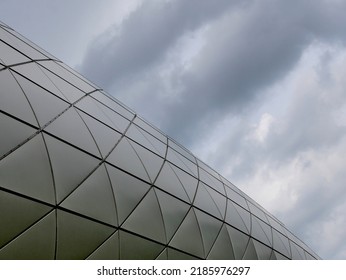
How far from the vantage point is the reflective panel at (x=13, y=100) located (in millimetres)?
13881

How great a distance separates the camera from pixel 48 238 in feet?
43.4

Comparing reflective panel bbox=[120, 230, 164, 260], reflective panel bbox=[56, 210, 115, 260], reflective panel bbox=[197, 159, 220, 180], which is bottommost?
reflective panel bbox=[56, 210, 115, 260]

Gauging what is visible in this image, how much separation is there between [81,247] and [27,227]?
2501mm

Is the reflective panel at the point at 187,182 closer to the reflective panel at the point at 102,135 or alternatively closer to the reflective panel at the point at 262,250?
the reflective panel at the point at 102,135

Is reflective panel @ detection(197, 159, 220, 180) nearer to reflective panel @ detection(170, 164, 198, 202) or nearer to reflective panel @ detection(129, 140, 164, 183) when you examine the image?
reflective panel @ detection(170, 164, 198, 202)

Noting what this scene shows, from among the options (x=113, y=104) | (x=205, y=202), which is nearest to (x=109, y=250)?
(x=205, y=202)

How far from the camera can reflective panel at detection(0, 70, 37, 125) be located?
1388 centimetres

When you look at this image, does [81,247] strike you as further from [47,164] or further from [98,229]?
[47,164]

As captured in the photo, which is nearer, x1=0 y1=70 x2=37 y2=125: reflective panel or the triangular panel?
x1=0 y1=70 x2=37 y2=125: reflective panel

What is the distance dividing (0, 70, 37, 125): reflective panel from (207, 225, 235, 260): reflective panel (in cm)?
1279

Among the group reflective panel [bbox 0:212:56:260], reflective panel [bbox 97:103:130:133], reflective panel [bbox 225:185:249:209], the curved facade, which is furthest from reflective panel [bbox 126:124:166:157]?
reflective panel [bbox 0:212:56:260]

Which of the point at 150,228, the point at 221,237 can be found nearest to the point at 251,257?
the point at 221,237

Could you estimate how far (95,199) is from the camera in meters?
15.3
